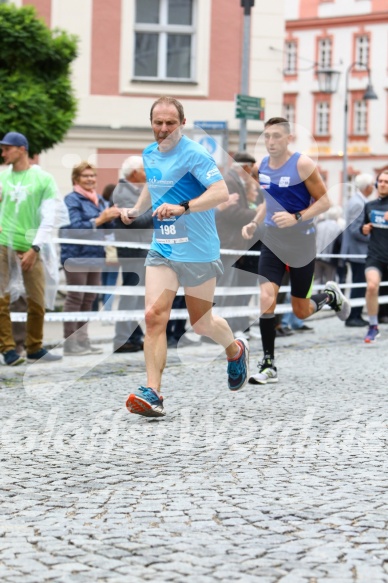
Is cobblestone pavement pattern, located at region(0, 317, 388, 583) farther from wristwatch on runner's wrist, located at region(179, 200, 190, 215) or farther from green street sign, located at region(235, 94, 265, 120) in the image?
green street sign, located at region(235, 94, 265, 120)

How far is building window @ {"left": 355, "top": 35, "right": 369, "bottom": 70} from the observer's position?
2670 inches

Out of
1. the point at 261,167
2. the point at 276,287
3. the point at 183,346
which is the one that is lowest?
the point at 183,346

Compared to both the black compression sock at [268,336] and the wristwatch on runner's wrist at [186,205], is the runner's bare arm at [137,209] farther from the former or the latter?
the black compression sock at [268,336]

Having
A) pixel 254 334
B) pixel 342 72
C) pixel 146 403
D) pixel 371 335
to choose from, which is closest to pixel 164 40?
pixel 254 334

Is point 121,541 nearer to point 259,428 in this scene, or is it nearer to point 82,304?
point 259,428

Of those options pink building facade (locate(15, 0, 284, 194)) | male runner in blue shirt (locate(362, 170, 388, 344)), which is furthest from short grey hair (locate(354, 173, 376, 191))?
pink building facade (locate(15, 0, 284, 194))

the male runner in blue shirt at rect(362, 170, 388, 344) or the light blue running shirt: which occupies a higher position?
the light blue running shirt

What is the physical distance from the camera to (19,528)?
472cm

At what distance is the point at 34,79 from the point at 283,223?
724 centimetres

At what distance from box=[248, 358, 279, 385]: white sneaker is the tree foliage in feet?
22.2

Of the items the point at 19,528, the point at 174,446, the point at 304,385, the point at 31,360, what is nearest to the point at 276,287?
the point at 304,385

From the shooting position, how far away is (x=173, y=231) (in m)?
7.64

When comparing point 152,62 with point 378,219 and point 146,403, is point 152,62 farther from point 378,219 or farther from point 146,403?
point 146,403

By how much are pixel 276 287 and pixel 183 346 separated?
2845 millimetres
